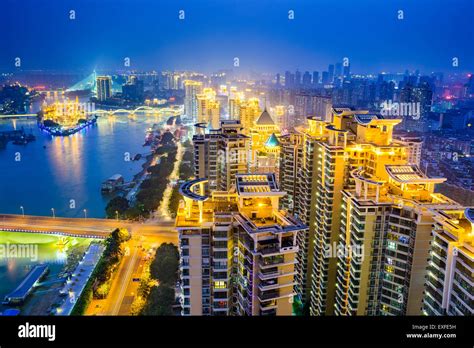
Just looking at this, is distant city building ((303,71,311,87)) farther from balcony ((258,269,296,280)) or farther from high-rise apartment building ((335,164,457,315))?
balcony ((258,269,296,280))

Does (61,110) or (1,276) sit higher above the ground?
(61,110)

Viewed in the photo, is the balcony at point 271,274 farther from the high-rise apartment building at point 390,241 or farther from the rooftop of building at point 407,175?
the rooftop of building at point 407,175

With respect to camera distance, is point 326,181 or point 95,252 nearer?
point 326,181

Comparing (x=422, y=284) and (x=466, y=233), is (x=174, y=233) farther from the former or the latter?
(x=466, y=233)

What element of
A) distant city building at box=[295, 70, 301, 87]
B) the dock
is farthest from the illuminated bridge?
the dock
